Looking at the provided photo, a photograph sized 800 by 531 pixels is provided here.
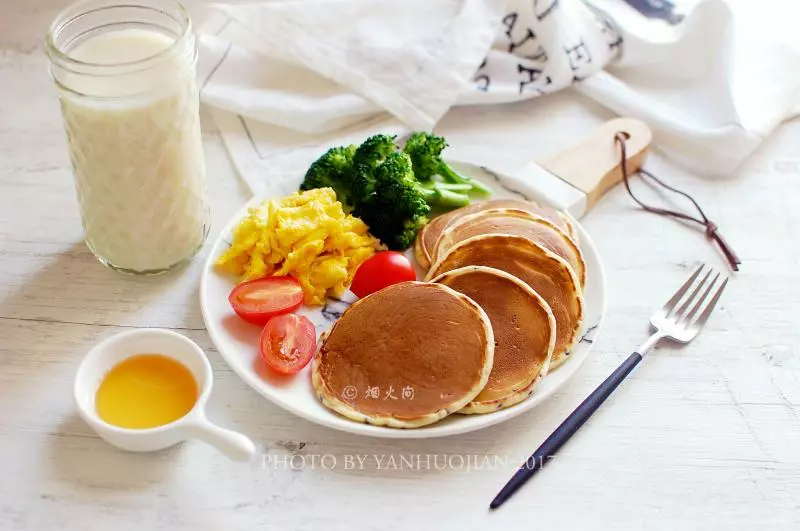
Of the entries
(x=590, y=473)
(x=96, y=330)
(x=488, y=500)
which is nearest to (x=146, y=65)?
(x=96, y=330)

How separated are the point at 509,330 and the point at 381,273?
465mm

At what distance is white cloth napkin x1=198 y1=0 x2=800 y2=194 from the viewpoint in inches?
133

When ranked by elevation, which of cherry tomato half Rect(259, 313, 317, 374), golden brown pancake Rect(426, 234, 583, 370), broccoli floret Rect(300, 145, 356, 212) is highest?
golden brown pancake Rect(426, 234, 583, 370)

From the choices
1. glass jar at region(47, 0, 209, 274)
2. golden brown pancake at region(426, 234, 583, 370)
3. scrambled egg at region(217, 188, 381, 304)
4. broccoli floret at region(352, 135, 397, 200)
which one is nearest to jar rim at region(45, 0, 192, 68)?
glass jar at region(47, 0, 209, 274)

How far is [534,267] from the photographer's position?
99.9 inches

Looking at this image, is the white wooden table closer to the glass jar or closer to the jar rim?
the glass jar

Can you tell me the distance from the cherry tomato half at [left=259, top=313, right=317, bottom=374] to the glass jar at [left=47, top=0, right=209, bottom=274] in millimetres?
496

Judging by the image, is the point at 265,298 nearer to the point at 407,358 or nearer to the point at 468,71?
the point at 407,358

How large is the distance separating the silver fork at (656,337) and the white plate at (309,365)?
10 cm

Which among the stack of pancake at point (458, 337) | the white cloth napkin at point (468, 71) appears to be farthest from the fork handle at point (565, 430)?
the white cloth napkin at point (468, 71)

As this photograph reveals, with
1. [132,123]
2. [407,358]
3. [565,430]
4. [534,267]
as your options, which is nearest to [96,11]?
[132,123]

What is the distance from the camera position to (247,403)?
7.95ft

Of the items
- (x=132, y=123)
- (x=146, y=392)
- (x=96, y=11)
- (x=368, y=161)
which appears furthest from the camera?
(x=368, y=161)

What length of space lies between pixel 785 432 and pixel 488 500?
2.90 feet
